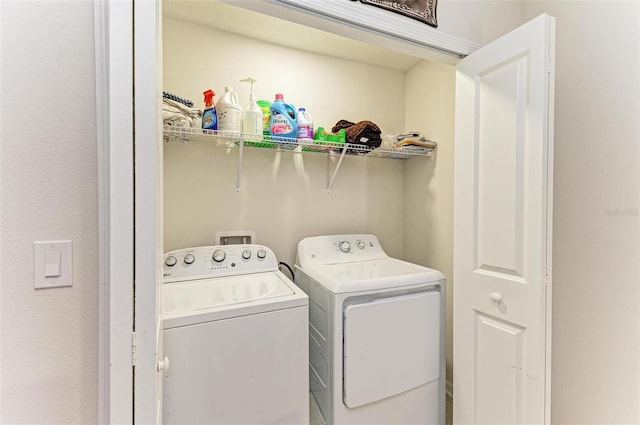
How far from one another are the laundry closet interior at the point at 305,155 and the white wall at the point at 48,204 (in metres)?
1.06

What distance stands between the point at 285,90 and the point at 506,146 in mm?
1504

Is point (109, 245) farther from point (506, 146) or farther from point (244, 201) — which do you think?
point (506, 146)

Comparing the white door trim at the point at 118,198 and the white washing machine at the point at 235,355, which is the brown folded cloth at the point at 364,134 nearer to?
the white washing machine at the point at 235,355

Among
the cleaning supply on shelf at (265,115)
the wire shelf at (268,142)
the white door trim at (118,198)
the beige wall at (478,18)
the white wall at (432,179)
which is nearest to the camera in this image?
the white door trim at (118,198)

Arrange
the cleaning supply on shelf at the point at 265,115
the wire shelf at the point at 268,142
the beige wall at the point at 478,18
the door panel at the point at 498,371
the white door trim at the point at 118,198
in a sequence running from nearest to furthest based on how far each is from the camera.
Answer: the white door trim at the point at 118,198 → the door panel at the point at 498,371 → the beige wall at the point at 478,18 → the wire shelf at the point at 268,142 → the cleaning supply on shelf at the point at 265,115

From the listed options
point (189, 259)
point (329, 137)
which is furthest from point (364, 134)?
point (189, 259)

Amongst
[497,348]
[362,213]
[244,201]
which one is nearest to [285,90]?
[244,201]

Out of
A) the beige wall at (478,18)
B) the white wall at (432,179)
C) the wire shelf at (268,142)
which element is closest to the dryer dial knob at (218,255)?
the wire shelf at (268,142)

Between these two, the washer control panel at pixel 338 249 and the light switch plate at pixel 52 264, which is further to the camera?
the washer control panel at pixel 338 249

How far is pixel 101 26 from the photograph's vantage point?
2.22 ft

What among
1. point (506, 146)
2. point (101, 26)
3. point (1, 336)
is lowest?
→ point (1, 336)

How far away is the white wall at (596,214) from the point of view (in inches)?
43.1

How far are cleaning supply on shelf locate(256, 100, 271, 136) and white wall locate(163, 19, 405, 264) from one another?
0.65ft

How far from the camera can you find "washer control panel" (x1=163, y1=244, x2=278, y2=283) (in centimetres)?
150
